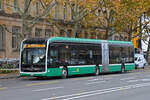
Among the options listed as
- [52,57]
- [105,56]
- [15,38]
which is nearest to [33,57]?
[52,57]

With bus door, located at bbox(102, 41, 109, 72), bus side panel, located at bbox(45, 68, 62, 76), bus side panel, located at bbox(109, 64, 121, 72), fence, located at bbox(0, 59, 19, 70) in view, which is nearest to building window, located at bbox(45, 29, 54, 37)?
fence, located at bbox(0, 59, 19, 70)

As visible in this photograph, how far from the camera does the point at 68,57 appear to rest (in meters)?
25.3

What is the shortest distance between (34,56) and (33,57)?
97 millimetres

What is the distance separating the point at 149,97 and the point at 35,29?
3017 cm

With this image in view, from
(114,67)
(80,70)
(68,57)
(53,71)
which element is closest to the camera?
(53,71)

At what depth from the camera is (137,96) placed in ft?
46.4

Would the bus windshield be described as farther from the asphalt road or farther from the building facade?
the building facade

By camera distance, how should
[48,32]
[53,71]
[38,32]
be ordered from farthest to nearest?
[48,32], [38,32], [53,71]

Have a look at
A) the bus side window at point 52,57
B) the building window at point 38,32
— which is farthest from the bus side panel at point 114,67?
the building window at point 38,32

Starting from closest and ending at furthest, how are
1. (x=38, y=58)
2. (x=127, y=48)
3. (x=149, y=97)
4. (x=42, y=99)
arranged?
(x=42, y=99) → (x=149, y=97) → (x=38, y=58) → (x=127, y=48)

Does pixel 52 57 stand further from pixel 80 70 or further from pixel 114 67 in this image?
pixel 114 67

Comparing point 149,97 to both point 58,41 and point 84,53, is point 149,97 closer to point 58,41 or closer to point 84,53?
point 58,41

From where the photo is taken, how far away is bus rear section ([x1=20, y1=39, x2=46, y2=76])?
2306 cm

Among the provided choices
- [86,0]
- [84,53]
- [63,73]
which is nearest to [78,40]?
[84,53]
